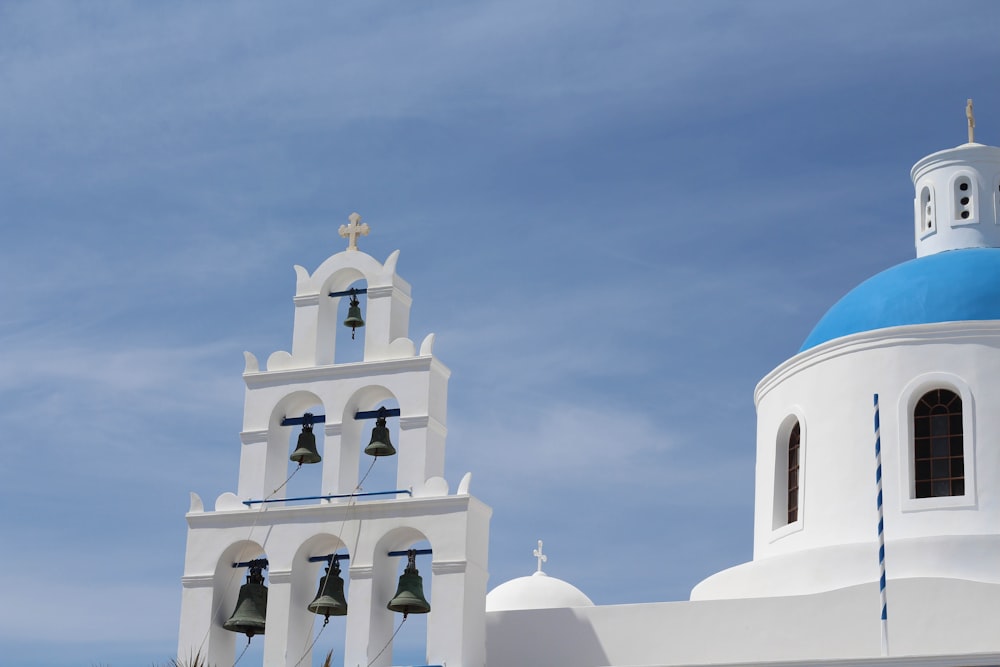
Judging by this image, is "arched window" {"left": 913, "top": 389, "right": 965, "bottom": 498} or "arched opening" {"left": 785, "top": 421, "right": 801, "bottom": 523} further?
"arched opening" {"left": 785, "top": 421, "right": 801, "bottom": 523}

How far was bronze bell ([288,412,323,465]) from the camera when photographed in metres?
17.0

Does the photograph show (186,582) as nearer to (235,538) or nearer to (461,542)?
(235,538)

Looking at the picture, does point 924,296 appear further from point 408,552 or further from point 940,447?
point 408,552

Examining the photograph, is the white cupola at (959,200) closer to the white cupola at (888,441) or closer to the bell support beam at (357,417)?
the white cupola at (888,441)

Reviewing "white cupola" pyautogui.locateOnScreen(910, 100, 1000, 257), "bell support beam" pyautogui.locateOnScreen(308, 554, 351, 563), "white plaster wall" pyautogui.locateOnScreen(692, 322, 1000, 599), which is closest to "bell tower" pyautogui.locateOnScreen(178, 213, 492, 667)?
"bell support beam" pyautogui.locateOnScreen(308, 554, 351, 563)

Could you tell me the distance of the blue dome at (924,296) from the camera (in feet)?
60.5

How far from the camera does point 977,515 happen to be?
1731 centimetres

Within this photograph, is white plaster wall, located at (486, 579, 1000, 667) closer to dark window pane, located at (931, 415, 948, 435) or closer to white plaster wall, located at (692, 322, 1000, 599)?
white plaster wall, located at (692, 322, 1000, 599)

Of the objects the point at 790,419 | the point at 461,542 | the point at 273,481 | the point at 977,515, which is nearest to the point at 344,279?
the point at 273,481

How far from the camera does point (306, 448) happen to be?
55.6ft

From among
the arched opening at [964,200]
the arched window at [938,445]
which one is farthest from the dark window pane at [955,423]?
the arched opening at [964,200]

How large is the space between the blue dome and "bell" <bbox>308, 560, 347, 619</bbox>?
256 inches

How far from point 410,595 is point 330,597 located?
0.88 meters

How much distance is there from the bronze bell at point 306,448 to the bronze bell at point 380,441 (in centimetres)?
54
